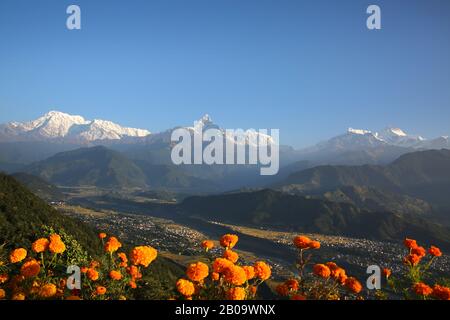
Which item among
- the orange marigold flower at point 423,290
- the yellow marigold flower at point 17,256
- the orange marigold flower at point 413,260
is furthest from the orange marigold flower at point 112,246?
the orange marigold flower at point 413,260

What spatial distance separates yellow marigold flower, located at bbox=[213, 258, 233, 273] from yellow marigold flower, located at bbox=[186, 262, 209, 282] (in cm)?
14

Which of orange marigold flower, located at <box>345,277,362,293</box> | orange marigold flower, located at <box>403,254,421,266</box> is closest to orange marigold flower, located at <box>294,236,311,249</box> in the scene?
orange marigold flower, located at <box>345,277,362,293</box>

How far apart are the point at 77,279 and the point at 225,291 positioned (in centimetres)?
269

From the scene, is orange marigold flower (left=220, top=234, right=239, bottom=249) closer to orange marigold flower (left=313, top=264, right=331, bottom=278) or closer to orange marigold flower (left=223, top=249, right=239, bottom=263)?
orange marigold flower (left=223, top=249, right=239, bottom=263)

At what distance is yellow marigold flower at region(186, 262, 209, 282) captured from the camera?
213 inches

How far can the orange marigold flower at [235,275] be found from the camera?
5.18 m

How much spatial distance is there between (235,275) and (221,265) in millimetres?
335

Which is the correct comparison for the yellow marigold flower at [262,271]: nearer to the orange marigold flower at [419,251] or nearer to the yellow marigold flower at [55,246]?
the orange marigold flower at [419,251]

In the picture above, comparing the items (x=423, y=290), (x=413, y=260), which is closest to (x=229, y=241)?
(x=423, y=290)

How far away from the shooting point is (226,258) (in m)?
6.04

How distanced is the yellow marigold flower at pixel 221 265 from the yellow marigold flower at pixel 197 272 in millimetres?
140

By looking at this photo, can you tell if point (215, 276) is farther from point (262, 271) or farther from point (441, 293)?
point (441, 293)

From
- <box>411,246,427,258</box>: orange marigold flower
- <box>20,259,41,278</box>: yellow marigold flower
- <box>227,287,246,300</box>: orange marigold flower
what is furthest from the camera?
<box>411,246,427,258</box>: orange marigold flower
